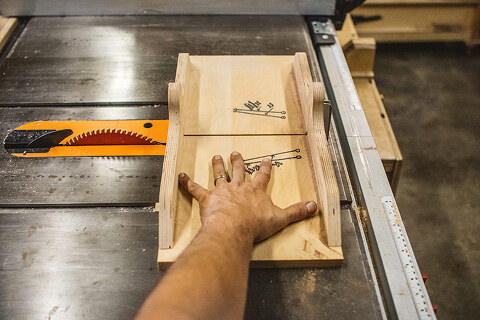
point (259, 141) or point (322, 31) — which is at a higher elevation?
point (322, 31)

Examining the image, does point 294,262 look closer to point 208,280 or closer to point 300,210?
point 300,210

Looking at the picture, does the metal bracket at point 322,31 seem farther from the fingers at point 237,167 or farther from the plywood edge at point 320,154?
the fingers at point 237,167

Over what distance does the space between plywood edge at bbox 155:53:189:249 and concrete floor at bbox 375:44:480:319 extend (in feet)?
6.33

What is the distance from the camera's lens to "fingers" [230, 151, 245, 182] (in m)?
1.25

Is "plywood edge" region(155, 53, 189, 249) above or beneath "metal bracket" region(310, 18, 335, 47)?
beneath

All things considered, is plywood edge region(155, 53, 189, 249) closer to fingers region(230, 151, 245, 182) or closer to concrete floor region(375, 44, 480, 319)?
fingers region(230, 151, 245, 182)

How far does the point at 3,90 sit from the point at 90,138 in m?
0.65

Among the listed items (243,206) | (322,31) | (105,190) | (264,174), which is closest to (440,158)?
(322,31)

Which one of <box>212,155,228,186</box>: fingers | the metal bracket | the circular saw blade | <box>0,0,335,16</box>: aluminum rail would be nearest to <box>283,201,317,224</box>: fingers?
<box>212,155,228,186</box>: fingers

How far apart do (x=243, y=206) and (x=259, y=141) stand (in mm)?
365

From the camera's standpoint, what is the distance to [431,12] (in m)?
3.98

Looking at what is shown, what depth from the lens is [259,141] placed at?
4.69 feet

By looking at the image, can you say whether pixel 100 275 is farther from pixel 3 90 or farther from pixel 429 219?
pixel 429 219

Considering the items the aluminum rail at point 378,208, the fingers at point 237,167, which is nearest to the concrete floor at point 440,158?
the aluminum rail at point 378,208
